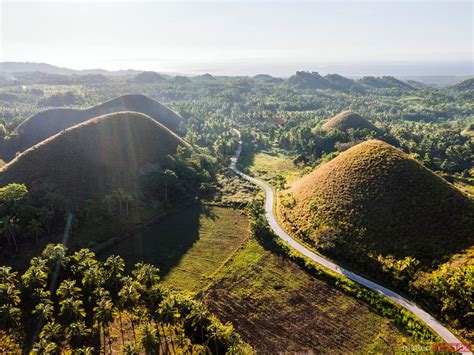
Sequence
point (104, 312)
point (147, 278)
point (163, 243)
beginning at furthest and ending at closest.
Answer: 1. point (163, 243)
2. point (147, 278)
3. point (104, 312)

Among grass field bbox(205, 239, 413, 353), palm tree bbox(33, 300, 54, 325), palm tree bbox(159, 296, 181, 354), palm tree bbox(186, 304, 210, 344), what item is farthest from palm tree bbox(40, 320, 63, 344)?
grass field bbox(205, 239, 413, 353)

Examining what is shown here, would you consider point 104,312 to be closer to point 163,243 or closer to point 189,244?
point 163,243

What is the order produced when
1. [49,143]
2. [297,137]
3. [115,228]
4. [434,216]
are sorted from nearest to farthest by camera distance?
[434,216]
[115,228]
[49,143]
[297,137]

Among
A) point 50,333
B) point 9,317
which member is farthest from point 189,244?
point 9,317

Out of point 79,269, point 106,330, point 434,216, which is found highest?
point 434,216

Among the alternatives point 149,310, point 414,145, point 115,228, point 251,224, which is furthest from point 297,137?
point 149,310

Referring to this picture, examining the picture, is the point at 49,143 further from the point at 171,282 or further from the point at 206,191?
the point at 171,282

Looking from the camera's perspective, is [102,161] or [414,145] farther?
[414,145]

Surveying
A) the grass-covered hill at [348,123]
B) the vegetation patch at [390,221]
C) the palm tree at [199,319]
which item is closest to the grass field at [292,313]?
the palm tree at [199,319]
